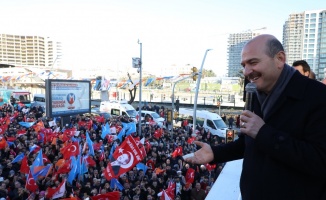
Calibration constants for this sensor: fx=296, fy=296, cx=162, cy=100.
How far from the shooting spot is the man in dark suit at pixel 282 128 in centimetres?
126

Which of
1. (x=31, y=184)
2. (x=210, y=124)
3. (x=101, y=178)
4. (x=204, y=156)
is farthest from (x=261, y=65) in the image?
(x=210, y=124)

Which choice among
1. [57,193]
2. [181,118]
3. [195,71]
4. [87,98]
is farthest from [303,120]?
[181,118]

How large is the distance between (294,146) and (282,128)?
0.13 m

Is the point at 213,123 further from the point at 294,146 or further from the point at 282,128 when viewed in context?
the point at 294,146

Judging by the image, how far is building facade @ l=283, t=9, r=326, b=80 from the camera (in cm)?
7194

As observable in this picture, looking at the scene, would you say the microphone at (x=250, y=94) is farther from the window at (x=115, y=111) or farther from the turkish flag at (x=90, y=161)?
the window at (x=115, y=111)

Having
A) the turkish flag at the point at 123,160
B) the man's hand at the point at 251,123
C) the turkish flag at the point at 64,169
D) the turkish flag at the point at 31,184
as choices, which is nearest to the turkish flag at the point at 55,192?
the turkish flag at the point at 31,184

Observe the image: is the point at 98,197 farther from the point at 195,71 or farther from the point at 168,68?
the point at 168,68

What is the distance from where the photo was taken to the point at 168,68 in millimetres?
153625

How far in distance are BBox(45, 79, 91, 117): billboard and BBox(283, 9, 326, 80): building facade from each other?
59.2 metres

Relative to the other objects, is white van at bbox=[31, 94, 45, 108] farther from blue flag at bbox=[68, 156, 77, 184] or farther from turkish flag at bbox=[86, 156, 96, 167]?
blue flag at bbox=[68, 156, 77, 184]

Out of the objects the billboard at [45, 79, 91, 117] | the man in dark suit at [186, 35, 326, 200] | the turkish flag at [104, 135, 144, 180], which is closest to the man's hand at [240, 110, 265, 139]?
the man in dark suit at [186, 35, 326, 200]

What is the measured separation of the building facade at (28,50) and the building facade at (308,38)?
89874 mm

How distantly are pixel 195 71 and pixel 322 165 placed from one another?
19.1 metres
